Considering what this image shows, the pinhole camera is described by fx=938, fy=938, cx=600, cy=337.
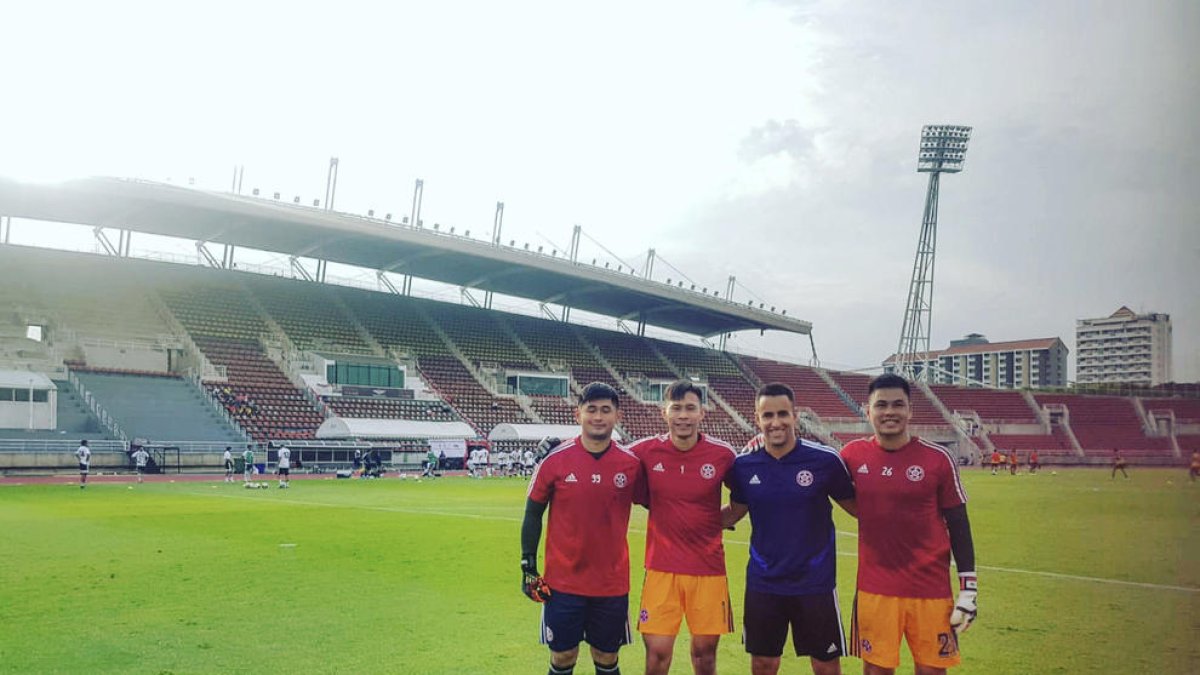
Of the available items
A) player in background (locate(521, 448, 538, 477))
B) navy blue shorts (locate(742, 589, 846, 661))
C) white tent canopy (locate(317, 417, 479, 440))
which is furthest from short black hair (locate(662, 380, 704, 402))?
player in background (locate(521, 448, 538, 477))

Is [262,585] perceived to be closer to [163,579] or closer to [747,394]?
[163,579]

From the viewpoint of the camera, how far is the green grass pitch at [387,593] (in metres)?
7.32

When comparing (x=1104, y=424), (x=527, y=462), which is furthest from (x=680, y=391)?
(x=1104, y=424)

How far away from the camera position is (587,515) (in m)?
6.00

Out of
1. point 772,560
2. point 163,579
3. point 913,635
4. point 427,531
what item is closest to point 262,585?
point 163,579

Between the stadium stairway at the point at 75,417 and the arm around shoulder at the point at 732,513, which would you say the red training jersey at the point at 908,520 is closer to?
the arm around shoulder at the point at 732,513

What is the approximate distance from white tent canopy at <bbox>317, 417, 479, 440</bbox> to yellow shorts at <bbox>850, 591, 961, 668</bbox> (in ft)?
117

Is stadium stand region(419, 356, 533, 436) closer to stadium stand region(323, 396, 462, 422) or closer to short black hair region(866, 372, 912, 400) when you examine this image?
stadium stand region(323, 396, 462, 422)

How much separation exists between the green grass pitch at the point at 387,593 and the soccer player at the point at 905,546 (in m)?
1.41

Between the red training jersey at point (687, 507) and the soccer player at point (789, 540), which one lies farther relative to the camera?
the red training jersey at point (687, 507)

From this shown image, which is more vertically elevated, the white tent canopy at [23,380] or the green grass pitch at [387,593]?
the white tent canopy at [23,380]

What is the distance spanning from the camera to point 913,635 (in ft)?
17.8

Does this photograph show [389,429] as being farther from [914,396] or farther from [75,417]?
[914,396]

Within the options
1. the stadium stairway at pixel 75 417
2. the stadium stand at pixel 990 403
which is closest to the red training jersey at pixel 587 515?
the stadium stairway at pixel 75 417
